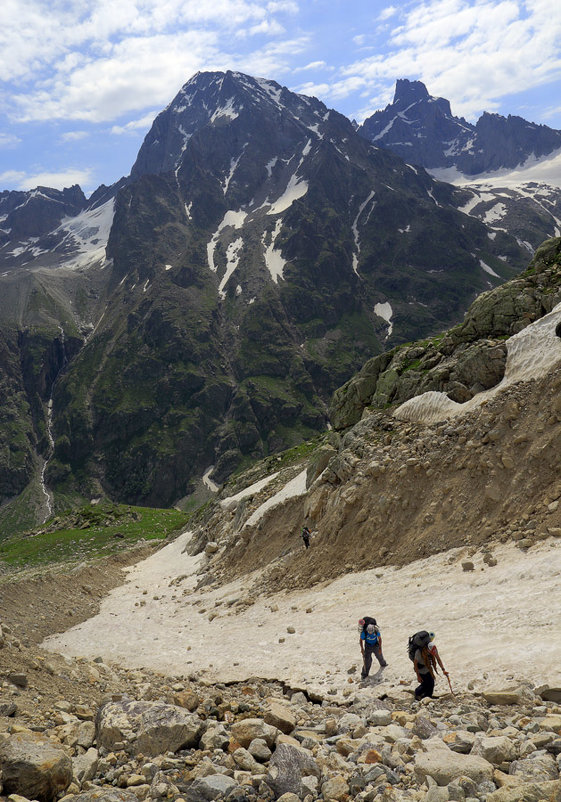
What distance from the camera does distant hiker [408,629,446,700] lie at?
1233 cm

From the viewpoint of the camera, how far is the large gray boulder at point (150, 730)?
9.45 metres

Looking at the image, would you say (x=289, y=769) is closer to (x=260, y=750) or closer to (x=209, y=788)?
(x=260, y=750)

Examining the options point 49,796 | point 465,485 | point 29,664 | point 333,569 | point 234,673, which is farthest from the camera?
point 333,569

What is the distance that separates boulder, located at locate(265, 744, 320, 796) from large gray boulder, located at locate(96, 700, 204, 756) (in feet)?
6.26

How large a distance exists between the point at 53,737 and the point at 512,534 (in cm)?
1666

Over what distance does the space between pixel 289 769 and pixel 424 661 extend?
18.4 ft

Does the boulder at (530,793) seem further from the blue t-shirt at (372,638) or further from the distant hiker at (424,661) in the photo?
the blue t-shirt at (372,638)

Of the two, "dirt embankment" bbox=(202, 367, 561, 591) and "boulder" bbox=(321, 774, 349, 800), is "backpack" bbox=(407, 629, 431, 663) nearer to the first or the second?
"boulder" bbox=(321, 774, 349, 800)

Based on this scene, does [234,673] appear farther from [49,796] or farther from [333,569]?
[49,796]

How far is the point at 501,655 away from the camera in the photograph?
12789mm

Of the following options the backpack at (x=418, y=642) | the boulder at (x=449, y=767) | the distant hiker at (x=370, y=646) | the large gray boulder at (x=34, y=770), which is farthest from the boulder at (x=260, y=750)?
the distant hiker at (x=370, y=646)

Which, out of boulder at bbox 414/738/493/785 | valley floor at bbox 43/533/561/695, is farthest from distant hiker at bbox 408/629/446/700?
boulder at bbox 414/738/493/785

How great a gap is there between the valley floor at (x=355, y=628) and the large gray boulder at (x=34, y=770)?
8.33 m

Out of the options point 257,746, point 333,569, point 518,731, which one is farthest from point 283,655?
point 518,731
